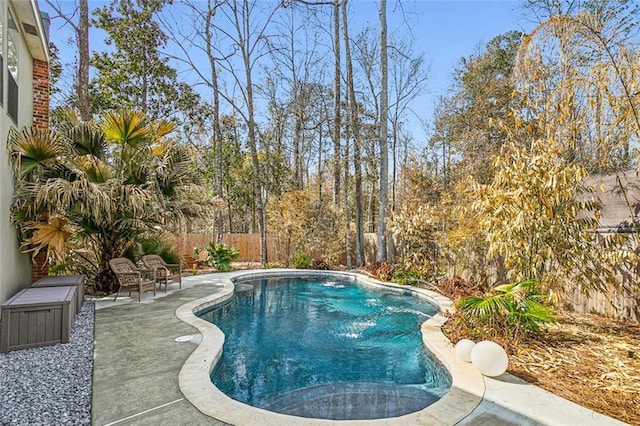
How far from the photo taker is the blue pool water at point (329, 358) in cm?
393

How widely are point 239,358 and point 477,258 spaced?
691 centimetres

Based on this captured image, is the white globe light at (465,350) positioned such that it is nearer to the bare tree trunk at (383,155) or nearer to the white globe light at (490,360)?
the white globe light at (490,360)

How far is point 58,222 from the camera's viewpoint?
6734 mm

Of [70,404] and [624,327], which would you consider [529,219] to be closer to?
[624,327]

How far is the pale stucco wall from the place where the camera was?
213 inches

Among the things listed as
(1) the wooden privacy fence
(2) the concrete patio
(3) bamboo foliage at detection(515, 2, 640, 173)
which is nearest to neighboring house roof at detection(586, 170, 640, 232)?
(3) bamboo foliage at detection(515, 2, 640, 173)

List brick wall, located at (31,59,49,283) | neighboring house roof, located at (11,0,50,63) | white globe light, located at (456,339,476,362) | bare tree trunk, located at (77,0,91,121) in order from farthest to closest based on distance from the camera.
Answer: bare tree trunk, located at (77,0,91,121) → brick wall, located at (31,59,49,283) → neighboring house roof, located at (11,0,50,63) → white globe light, located at (456,339,476,362)

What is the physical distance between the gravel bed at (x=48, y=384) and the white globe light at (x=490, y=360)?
3.83m

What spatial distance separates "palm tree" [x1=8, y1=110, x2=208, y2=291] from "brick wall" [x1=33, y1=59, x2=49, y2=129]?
1.24 feet

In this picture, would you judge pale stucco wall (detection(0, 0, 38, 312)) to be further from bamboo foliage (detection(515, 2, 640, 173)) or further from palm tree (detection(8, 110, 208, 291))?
bamboo foliage (detection(515, 2, 640, 173))

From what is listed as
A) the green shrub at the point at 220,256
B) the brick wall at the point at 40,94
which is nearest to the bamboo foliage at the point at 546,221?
the brick wall at the point at 40,94

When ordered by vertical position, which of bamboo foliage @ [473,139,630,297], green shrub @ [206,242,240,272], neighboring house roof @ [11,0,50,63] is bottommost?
green shrub @ [206,242,240,272]

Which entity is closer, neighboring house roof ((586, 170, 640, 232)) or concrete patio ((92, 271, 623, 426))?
concrete patio ((92, 271, 623, 426))

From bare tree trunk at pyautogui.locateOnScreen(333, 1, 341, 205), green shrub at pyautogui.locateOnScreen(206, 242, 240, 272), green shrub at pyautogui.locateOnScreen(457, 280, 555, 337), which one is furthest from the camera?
bare tree trunk at pyautogui.locateOnScreen(333, 1, 341, 205)
